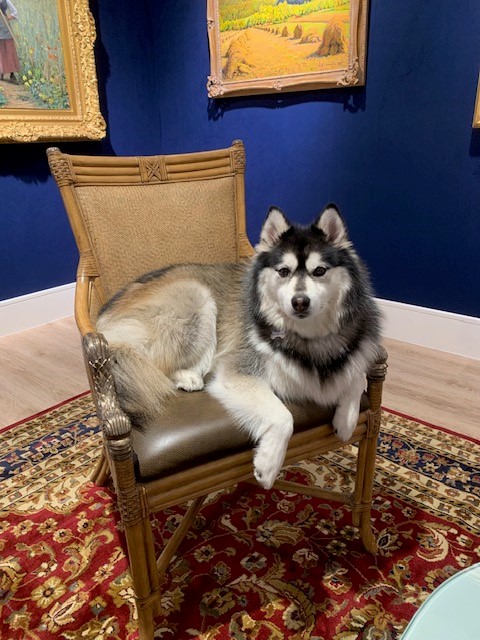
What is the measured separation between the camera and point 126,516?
1077 mm

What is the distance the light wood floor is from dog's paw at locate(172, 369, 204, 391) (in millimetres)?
1289

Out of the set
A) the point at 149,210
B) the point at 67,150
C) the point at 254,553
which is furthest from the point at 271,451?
the point at 67,150

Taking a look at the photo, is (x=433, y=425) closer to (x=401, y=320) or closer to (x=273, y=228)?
(x=401, y=320)

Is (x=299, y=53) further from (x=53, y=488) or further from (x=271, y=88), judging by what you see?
(x=53, y=488)

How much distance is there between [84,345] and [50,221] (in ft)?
8.26

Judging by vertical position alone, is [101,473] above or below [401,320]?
below

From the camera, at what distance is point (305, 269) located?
1.22 metres

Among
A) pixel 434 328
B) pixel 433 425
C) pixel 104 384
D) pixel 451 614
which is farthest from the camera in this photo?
pixel 434 328

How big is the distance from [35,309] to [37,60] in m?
1.67

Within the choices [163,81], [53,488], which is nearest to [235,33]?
[163,81]

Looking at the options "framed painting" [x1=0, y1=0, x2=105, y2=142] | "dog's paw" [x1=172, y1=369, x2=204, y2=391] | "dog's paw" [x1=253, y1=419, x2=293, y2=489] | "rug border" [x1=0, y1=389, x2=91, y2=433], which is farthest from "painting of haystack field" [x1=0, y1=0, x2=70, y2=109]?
"dog's paw" [x1=253, y1=419, x2=293, y2=489]

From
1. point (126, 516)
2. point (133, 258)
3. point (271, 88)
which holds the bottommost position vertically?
point (126, 516)

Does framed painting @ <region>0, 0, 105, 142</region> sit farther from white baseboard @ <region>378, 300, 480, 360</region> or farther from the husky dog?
white baseboard @ <region>378, 300, 480, 360</region>

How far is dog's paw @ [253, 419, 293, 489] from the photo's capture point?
115 cm
